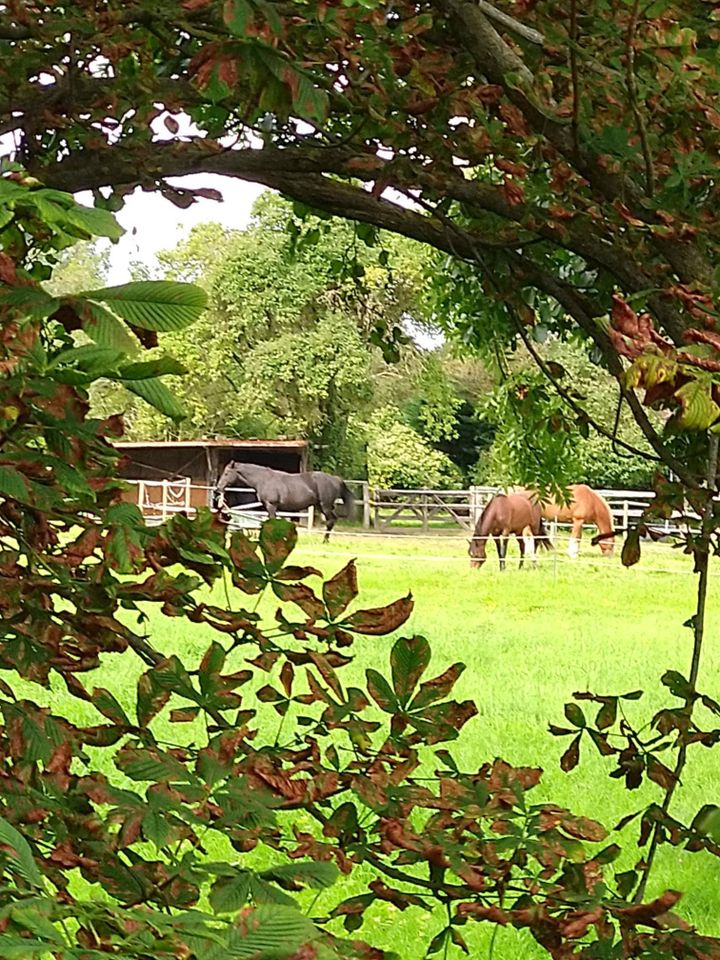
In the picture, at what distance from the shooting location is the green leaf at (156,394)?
452 mm

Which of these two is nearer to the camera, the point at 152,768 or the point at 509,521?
the point at 152,768

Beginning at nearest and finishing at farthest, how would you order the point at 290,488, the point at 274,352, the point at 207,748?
the point at 207,748 → the point at 290,488 → the point at 274,352

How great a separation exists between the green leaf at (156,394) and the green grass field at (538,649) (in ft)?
6.40

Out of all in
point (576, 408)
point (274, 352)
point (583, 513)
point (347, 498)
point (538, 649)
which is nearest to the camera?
point (576, 408)

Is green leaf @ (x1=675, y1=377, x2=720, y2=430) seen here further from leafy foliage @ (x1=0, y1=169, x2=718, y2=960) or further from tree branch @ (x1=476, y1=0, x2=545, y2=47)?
tree branch @ (x1=476, y1=0, x2=545, y2=47)

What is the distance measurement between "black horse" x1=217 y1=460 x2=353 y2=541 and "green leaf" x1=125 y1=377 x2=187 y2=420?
28.3ft

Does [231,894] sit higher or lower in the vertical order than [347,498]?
higher

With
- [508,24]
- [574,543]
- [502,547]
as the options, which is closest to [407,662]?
[508,24]

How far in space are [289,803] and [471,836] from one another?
0.17 m

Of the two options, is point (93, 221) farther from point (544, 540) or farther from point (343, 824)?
point (544, 540)

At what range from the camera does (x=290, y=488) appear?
998cm

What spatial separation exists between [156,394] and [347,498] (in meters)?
10.3

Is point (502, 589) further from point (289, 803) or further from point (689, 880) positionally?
point (289, 803)

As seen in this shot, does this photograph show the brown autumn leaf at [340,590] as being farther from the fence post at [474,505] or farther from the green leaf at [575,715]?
the fence post at [474,505]
